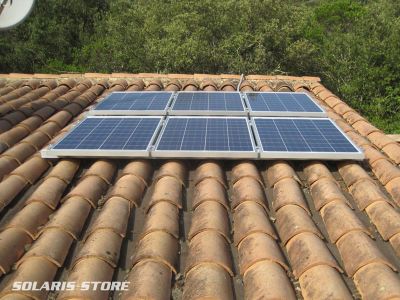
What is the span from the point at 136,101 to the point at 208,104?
5.12ft

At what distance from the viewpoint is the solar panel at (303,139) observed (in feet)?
16.3

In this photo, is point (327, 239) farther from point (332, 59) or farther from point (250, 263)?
point (332, 59)

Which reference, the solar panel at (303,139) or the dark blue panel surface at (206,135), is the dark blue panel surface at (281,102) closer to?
the solar panel at (303,139)

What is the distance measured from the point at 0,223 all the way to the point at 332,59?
22732 mm

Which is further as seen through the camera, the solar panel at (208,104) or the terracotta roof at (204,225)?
the solar panel at (208,104)

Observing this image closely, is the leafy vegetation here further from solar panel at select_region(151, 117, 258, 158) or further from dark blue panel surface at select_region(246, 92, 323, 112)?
solar panel at select_region(151, 117, 258, 158)

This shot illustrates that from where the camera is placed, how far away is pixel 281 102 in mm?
7035

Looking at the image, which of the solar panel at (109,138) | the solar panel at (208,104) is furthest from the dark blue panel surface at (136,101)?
the solar panel at (109,138)

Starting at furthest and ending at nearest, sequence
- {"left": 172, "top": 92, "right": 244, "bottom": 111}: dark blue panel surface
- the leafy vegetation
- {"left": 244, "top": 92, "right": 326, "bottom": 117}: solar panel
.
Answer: the leafy vegetation
{"left": 172, "top": 92, "right": 244, "bottom": 111}: dark blue panel surface
{"left": 244, "top": 92, "right": 326, "bottom": 117}: solar panel

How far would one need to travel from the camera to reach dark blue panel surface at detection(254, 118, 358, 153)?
511 cm

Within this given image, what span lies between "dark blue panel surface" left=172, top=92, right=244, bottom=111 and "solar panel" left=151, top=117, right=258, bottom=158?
0.53 m

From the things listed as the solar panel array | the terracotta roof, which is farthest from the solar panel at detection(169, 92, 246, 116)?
the terracotta roof

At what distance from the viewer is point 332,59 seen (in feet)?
73.8

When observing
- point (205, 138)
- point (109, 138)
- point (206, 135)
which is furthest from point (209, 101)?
point (109, 138)
